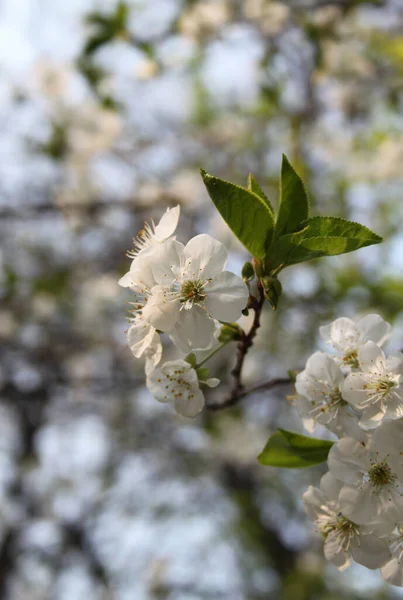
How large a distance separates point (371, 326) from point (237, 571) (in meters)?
6.93

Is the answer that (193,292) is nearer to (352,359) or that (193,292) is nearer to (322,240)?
(322,240)

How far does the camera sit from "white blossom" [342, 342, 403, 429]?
2.99ft

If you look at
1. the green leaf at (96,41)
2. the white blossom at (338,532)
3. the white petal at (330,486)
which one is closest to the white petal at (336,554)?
the white blossom at (338,532)

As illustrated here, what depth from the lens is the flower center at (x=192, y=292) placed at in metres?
0.96

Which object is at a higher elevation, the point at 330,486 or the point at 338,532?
the point at 330,486

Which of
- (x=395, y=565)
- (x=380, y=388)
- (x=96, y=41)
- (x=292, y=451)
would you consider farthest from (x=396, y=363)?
(x=96, y=41)

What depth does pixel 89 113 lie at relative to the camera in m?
4.68

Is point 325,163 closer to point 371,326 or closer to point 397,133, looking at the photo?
point 397,133

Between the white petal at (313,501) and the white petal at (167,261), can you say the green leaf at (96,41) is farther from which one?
the white petal at (313,501)

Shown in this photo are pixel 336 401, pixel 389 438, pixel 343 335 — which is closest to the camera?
pixel 389 438

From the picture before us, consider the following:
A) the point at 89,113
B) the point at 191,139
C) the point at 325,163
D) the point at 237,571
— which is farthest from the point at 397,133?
the point at 237,571

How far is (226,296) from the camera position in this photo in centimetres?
95

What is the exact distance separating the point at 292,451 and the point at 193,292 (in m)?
0.35

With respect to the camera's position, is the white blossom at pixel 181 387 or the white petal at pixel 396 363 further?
the white blossom at pixel 181 387
